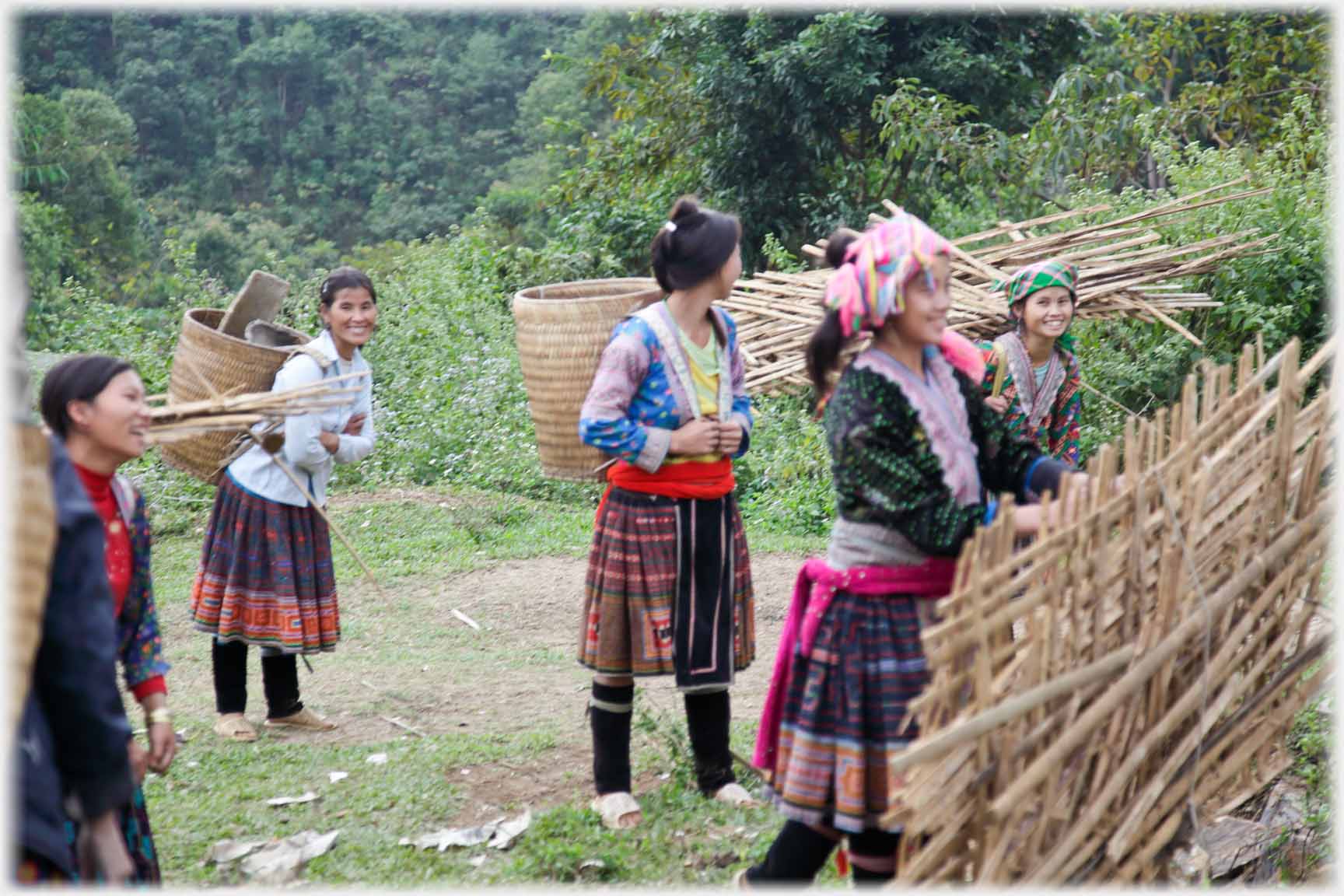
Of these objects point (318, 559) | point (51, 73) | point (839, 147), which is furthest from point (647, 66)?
point (51, 73)

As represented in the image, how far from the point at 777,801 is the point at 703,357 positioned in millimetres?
1362

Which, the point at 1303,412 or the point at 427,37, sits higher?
the point at 427,37

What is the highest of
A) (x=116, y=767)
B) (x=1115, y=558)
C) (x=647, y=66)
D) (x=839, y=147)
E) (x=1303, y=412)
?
(x=647, y=66)

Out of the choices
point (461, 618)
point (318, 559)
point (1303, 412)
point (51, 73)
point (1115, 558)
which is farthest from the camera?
point (51, 73)

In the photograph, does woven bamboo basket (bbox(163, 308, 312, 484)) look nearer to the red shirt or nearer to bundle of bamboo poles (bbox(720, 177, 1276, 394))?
the red shirt

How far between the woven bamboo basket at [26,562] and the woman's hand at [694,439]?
6.38 ft

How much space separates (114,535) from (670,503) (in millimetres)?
1518

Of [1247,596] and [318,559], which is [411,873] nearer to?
[318,559]

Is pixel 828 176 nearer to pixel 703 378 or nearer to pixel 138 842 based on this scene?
pixel 703 378

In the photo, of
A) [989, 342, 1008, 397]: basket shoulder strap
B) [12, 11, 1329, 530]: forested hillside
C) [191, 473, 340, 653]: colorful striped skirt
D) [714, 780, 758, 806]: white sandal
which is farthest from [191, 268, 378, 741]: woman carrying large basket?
[12, 11, 1329, 530]: forested hillside

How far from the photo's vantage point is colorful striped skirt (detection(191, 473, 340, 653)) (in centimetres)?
470

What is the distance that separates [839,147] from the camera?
42.2 feet

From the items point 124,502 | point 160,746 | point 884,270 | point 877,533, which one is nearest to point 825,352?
point 884,270

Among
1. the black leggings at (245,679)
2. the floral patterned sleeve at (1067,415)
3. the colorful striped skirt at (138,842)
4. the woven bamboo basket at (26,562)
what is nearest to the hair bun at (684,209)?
the floral patterned sleeve at (1067,415)
